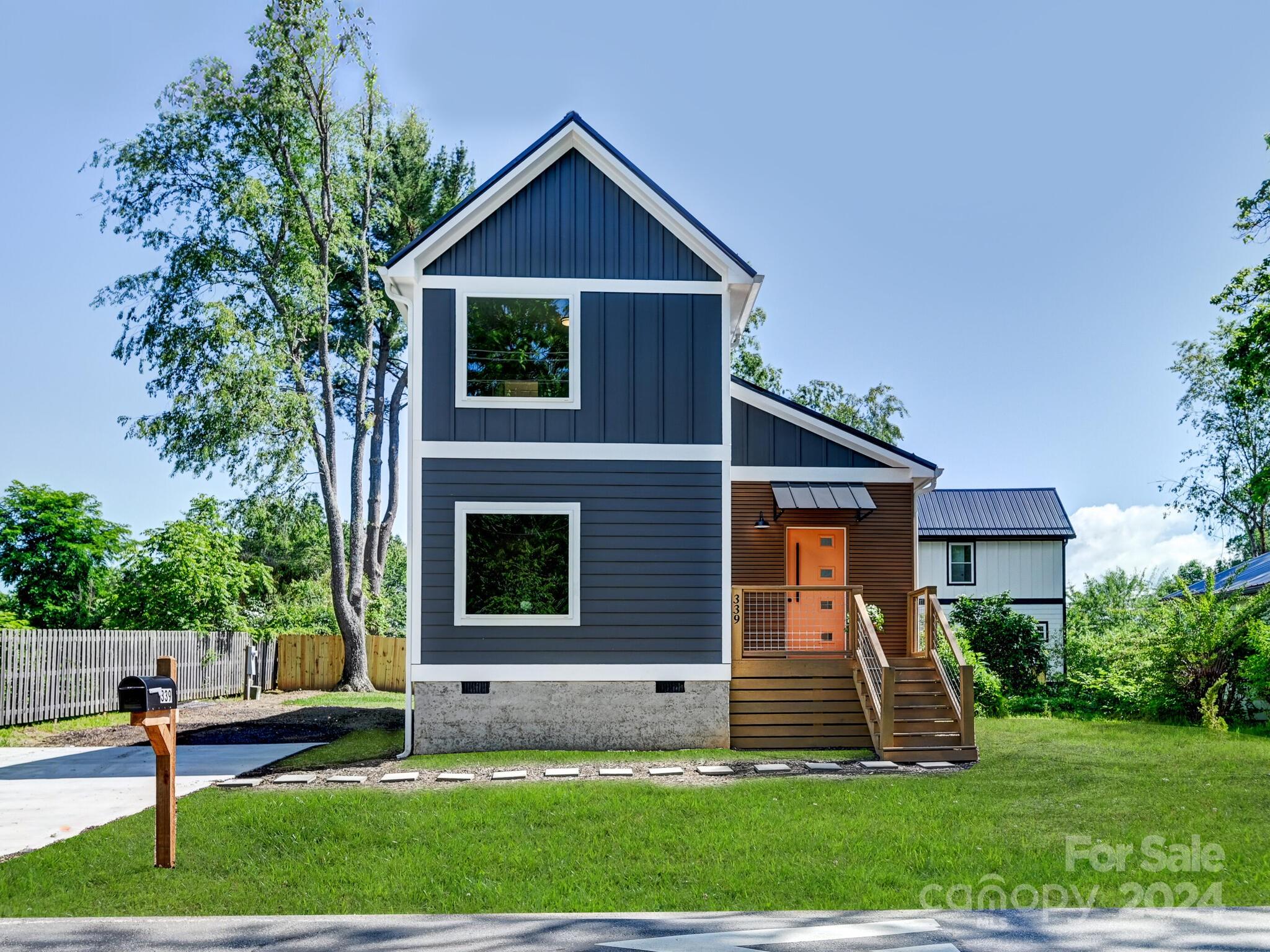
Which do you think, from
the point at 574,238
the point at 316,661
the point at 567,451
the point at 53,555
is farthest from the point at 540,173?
the point at 316,661

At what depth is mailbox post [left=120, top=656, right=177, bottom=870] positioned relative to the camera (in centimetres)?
682

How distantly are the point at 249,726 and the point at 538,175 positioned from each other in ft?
32.1

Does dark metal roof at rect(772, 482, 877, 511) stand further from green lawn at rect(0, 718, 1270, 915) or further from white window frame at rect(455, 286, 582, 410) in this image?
green lawn at rect(0, 718, 1270, 915)

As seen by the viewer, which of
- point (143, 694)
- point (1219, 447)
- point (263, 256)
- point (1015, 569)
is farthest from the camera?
point (1219, 447)

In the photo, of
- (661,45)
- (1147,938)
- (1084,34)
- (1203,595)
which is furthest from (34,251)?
(1147,938)

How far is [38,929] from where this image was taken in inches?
229

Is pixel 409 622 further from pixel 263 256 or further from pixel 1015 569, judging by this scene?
pixel 1015 569

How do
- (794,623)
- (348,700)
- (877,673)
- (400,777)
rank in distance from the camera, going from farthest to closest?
(348,700) → (794,623) → (877,673) → (400,777)

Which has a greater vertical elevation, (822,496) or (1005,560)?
(822,496)

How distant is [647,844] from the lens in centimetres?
768

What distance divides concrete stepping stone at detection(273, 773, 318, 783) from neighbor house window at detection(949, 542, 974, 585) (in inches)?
1012

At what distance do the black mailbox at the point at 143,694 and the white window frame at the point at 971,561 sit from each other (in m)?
29.7

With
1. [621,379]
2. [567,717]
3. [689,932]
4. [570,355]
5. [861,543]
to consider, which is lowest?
[567,717]

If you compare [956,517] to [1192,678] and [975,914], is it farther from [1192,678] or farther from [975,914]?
[975,914]
